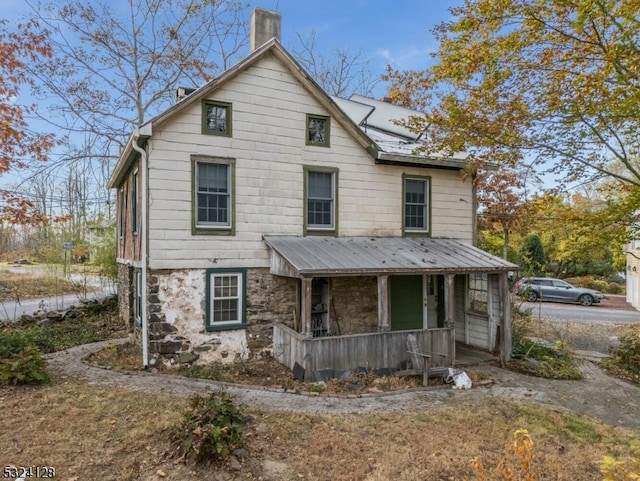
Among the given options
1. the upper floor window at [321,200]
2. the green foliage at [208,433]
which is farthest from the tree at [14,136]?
the green foliage at [208,433]

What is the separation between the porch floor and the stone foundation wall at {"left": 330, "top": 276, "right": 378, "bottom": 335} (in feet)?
8.19

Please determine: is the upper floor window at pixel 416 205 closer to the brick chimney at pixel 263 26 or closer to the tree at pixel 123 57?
the brick chimney at pixel 263 26

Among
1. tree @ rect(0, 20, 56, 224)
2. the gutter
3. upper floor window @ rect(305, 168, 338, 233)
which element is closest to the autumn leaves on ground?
the gutter

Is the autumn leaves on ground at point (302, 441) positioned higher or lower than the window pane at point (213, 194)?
lower

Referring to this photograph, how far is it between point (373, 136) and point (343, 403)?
8.25 metres

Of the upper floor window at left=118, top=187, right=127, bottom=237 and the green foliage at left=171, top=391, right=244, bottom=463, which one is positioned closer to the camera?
the green foliage at left=171, top=391, right=244, bottom=463

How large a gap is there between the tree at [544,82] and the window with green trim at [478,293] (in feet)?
11.8

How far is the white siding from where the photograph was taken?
29.5 feet

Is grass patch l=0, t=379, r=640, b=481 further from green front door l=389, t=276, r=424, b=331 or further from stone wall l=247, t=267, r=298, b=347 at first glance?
green front door l=389, t=276, r=424, b=331

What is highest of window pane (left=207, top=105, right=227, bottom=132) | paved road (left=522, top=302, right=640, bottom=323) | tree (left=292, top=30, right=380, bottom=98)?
tree (left=292, top=30, right=380, bottom=98)

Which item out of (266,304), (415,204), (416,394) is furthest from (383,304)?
(415,204)

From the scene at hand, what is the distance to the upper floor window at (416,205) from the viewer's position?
11.9 m

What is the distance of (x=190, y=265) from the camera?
9.18 m

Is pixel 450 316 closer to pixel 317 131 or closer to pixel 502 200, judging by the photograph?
pixel 317 131
